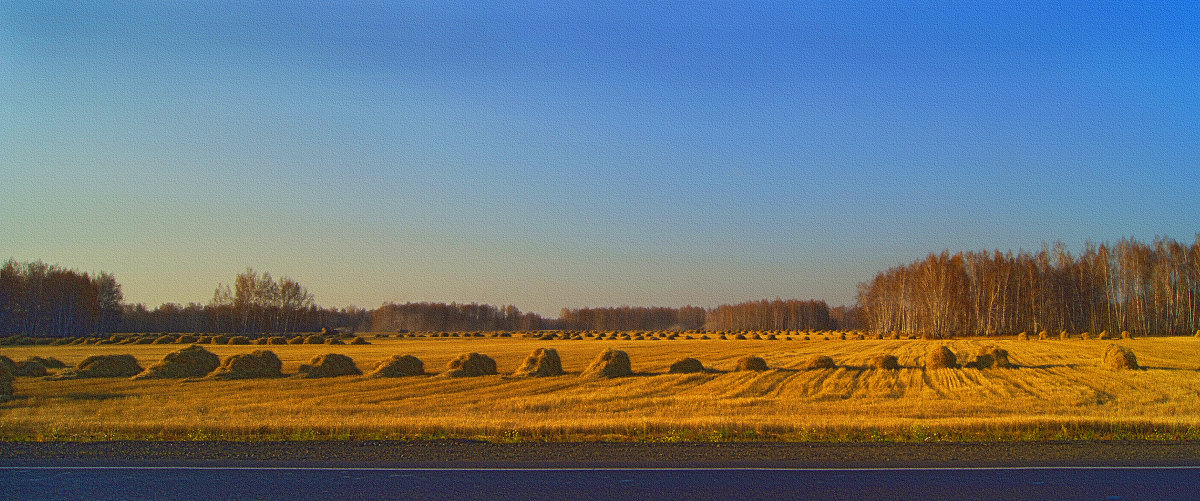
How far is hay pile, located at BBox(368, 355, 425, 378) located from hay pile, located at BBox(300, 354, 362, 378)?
1.21 metres

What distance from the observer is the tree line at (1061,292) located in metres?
94.4

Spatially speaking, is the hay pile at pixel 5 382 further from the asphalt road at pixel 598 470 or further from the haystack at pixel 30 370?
the asphalt road at pixel 598 470

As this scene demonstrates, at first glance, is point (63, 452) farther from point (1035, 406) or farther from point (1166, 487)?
point (1035, 406)

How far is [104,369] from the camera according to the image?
A: 3366 cm

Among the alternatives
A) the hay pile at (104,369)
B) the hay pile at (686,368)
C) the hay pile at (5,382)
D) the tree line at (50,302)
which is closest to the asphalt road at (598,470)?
the hay pile at (5,382)

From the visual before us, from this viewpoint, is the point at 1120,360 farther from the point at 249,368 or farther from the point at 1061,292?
the point at 1061,292

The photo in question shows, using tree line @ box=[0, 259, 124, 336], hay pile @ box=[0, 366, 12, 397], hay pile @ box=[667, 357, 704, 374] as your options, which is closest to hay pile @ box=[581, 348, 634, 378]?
hay pile @ box=[667, 357, 704, 374]

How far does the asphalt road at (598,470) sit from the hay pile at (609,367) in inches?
837

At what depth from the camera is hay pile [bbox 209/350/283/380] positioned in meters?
33.3

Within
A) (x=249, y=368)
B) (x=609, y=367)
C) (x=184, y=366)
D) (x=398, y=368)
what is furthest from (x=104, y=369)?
(x=609, y=367)

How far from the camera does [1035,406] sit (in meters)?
21.9

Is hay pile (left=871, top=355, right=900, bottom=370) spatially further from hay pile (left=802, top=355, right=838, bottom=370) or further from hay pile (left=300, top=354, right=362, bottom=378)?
hay pile (left=300, top=354, right=362, bottom=378)

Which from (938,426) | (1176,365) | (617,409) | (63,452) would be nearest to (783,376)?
(617,409)

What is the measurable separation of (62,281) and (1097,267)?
15287 cm
